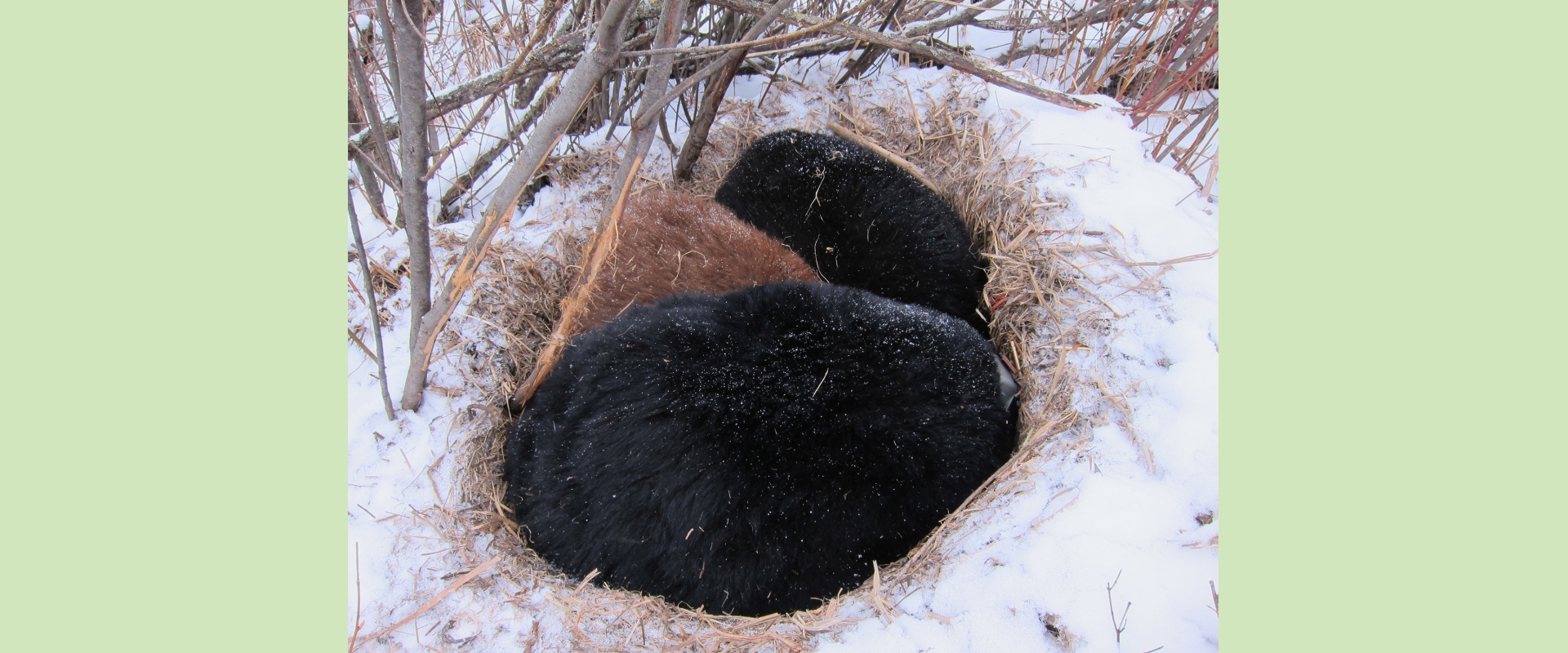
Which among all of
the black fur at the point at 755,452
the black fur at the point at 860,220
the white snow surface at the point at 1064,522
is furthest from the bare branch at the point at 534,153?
the black fur at the point at 860,220

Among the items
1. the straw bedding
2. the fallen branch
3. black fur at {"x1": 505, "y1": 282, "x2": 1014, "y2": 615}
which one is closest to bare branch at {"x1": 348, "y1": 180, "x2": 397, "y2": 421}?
the straw bedding

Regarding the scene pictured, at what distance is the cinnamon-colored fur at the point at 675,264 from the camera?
89.2 inches

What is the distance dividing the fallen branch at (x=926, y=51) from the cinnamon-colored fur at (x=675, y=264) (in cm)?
62

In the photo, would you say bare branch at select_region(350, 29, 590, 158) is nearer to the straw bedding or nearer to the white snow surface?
the straw bedding

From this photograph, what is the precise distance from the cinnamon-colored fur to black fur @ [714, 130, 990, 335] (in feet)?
0.81

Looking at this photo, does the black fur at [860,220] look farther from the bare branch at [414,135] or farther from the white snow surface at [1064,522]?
the bare branch at [414,135]

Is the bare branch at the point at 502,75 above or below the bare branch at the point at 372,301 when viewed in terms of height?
above

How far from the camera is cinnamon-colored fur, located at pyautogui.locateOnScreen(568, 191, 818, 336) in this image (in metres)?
Result: 2.27

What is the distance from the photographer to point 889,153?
2.79 m

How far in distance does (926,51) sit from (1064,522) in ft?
4.33

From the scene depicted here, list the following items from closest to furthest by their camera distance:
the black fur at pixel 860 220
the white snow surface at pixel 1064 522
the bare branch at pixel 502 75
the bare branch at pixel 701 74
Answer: the white snow surface at pixel 1064 522
the bare branch at pixel 701 74
the bare branch at pixel 502 75
the black fur at pixel 860 220

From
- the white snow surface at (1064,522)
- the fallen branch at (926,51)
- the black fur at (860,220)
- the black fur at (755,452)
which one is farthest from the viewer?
the black fur at (860,220)

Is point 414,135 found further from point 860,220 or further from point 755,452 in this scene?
point 860,220

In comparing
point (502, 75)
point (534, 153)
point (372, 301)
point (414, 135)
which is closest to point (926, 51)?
point (534, 153)
